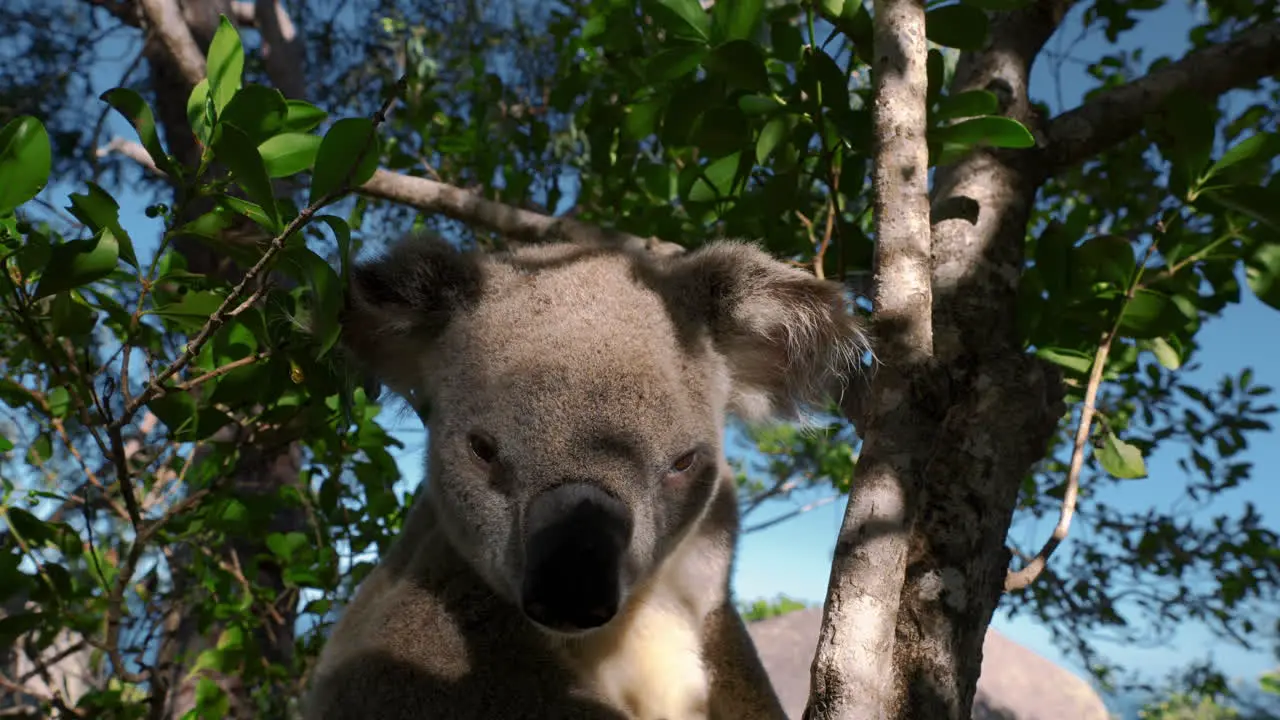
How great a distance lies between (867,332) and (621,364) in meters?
0.53

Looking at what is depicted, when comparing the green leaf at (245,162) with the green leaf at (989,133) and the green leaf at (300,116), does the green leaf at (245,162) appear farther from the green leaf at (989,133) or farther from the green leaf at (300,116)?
the green leaf at (989,133)

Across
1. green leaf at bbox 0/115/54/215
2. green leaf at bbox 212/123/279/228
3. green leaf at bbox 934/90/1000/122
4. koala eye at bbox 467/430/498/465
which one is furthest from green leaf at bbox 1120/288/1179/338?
green leaf at bbox 0/115/54/215

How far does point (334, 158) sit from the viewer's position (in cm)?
120

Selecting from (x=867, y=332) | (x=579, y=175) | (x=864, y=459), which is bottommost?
(x=864, y=459)

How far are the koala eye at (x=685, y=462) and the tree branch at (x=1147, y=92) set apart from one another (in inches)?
45.5

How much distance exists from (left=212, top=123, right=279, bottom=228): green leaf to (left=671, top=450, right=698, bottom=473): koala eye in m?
0.80

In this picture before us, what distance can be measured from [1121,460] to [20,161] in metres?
2.06

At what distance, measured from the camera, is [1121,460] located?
1887mm

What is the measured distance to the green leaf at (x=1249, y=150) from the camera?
5.62 feet

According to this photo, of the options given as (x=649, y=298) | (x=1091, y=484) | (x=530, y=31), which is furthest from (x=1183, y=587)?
(x=530, y=31)

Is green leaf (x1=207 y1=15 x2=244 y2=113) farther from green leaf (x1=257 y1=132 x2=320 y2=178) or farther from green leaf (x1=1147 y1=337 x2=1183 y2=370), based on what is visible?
green leaf (x1=1147 y1=337 x2=1183 y2=370)

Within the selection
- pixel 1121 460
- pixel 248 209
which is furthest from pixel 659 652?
pixel 248 209

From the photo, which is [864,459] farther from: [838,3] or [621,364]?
[838,3]

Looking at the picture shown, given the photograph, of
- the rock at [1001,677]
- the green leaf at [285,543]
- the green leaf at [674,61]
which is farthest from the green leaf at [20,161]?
the rock at [1001,677]
